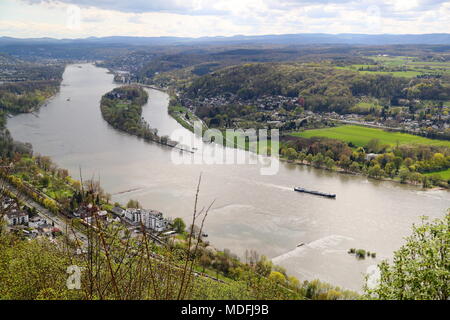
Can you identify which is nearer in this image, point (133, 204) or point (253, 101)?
point (133, 204)

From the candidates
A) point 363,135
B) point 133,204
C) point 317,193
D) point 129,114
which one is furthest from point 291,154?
point 129,114

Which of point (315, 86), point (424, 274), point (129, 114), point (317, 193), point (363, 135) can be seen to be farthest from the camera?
point (315, 86)

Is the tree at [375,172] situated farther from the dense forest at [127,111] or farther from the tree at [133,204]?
the dense forest at [127,111]

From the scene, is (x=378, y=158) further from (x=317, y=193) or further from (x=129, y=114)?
(x=129, y=114)

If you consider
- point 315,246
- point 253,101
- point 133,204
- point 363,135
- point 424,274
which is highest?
point 424,274
